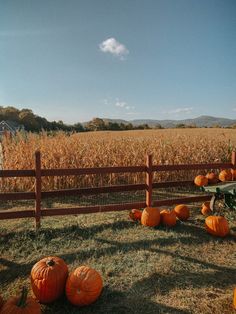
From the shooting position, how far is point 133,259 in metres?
4.35

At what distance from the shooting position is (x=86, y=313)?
315 cm

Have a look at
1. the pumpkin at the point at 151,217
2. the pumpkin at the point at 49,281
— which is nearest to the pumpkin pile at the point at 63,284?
the pumpkin at the point at 49,281

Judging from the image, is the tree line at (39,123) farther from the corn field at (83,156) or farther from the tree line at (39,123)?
the corn field at (83,156)

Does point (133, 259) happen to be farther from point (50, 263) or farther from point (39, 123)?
point (39, 123)

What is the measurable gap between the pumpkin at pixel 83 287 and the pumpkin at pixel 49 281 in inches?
4.4

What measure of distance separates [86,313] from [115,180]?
6.34m

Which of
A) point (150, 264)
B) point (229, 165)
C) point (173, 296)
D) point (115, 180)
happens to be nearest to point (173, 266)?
point (150, 264)

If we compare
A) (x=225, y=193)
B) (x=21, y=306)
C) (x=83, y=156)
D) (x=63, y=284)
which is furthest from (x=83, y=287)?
(x=83, y=156)

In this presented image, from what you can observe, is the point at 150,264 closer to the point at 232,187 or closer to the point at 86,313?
the point at 86,313

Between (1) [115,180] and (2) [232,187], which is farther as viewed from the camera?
(1) [115,180]

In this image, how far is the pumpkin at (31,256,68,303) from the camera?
10.7ft

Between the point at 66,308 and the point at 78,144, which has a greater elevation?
the point at 78,144

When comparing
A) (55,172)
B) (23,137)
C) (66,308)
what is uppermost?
→ (23,137)

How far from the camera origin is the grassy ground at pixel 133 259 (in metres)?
3.32
